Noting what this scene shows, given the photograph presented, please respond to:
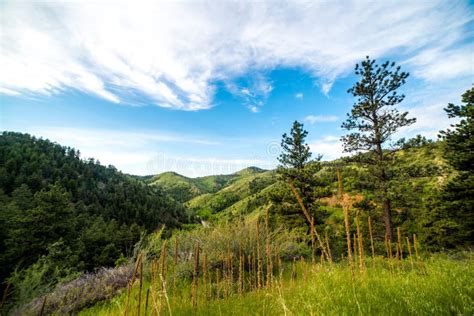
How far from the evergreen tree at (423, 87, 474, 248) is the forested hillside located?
2076 centimetres

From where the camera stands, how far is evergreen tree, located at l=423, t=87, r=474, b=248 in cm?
1388

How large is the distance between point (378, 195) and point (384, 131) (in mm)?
3985

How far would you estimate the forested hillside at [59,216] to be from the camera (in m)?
23.2

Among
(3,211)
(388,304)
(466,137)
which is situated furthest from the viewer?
(3,211)

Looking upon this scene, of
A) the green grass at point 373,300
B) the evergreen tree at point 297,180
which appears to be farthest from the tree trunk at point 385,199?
the green grass at point 373,300

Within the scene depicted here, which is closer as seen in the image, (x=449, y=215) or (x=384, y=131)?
(x=384, y=131)

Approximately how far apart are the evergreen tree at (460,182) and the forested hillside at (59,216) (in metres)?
20.8

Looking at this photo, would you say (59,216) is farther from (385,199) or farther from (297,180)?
(385,199)

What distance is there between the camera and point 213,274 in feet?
18.6

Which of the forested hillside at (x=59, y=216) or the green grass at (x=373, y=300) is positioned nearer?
the green grass at (x=373, y=300)

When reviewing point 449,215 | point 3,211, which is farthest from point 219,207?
point 449,215

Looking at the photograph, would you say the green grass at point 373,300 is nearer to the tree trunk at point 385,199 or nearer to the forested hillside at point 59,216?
the forested hillside at point 59,216

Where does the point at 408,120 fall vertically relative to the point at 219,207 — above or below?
above

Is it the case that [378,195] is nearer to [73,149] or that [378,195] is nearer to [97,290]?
[97,290]
